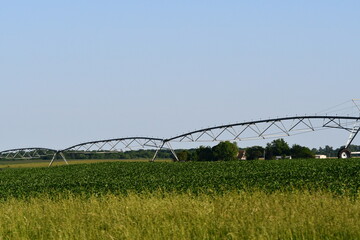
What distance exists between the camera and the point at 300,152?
506 feet

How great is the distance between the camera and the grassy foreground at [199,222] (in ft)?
35.9

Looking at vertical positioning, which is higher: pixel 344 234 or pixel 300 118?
pixel 300 118

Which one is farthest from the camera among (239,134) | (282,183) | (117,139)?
(117,139)

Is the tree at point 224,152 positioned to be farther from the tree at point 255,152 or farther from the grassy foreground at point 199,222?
the grassy foreground at point 199,222

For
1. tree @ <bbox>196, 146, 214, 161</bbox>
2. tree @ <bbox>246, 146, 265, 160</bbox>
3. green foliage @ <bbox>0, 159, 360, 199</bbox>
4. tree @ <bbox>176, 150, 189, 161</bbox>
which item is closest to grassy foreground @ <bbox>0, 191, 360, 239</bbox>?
green foliage @ <bbox>0, 159, 360, 199</bbox>

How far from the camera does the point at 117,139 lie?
108938 millimetres

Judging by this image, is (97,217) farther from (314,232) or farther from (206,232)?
(314,232)

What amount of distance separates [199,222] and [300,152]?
145441mm

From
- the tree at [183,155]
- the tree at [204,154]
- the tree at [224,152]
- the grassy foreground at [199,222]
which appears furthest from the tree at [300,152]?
the grassy foreground at [199,222]

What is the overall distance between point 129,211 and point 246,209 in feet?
9.03

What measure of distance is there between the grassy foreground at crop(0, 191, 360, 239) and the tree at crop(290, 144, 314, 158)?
448ft

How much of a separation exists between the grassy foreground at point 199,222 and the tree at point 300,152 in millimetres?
136491

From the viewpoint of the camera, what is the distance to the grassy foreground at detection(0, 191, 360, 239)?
1094 centimetres

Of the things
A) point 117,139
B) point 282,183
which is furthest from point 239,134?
point 282,183
